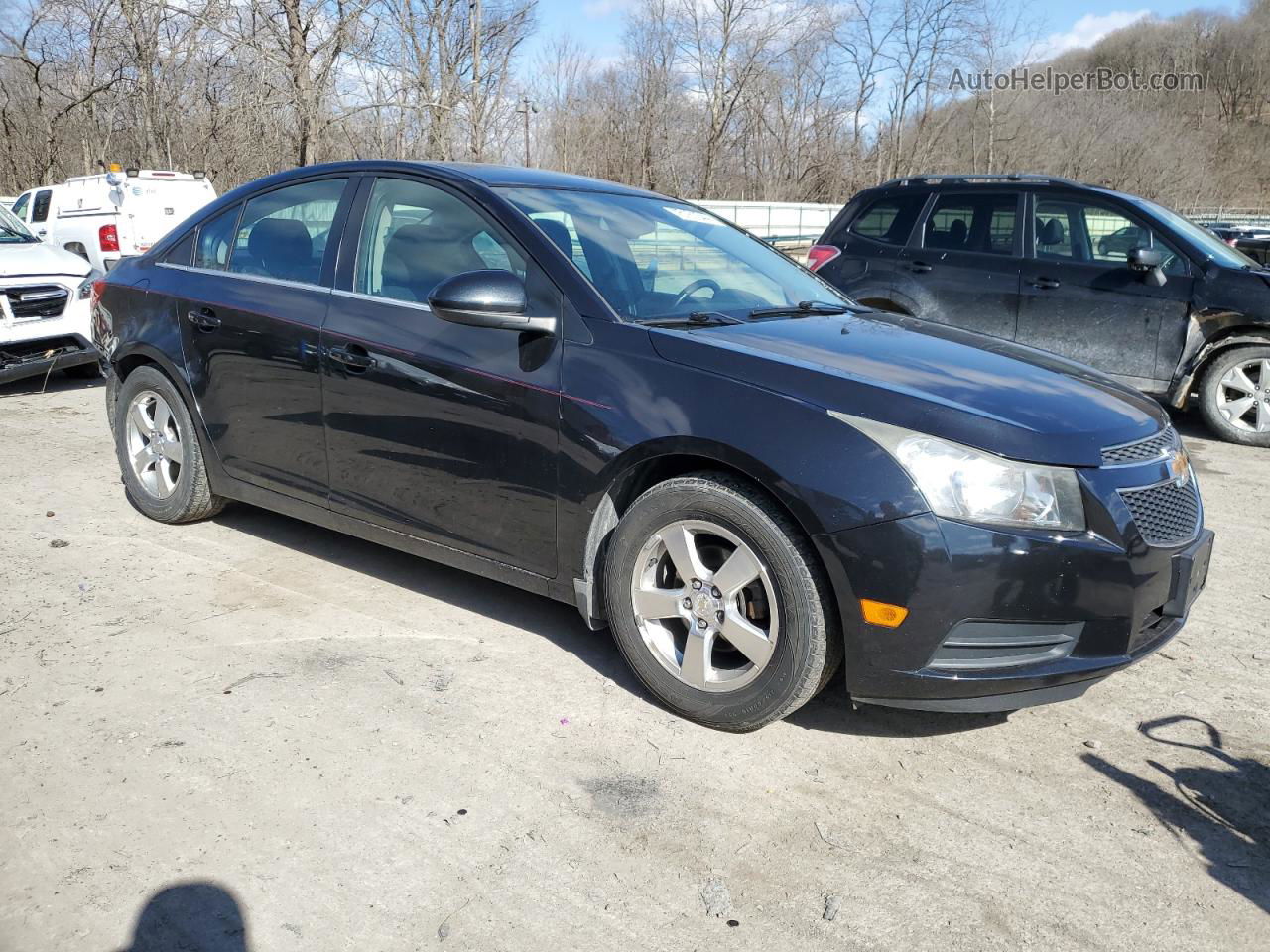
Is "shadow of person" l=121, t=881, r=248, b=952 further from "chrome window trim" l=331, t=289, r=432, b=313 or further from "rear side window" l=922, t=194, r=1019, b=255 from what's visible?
"rear side window" l=922, t=194, r=1019, b=255

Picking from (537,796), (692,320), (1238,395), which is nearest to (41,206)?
(692,320)

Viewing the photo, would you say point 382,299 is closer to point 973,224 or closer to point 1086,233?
point 973,224

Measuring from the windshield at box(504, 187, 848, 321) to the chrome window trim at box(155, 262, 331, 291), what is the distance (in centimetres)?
95

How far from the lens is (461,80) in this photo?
25438 mm

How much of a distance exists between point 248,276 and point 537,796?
277 cm

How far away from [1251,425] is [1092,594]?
229 inches

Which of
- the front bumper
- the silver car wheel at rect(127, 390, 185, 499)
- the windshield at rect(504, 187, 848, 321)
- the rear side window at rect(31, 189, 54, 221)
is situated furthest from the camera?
the rear side window at rect(31, 189, 54, 221)

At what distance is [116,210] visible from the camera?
48.5ft

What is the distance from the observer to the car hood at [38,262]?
342 inches

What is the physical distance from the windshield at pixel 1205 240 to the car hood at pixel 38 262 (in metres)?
8.65

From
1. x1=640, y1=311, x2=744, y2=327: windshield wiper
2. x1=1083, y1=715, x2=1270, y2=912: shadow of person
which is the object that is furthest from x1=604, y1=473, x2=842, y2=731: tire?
x1=1083, y1=715, x2=1270, y2=912: shadow of person

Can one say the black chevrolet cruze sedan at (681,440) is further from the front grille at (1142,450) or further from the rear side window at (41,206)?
the rear side window at (41,206)

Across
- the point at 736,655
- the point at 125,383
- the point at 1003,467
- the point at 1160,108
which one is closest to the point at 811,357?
the point at 1003,467

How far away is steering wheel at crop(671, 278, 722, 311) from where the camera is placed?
3854 millimetres
